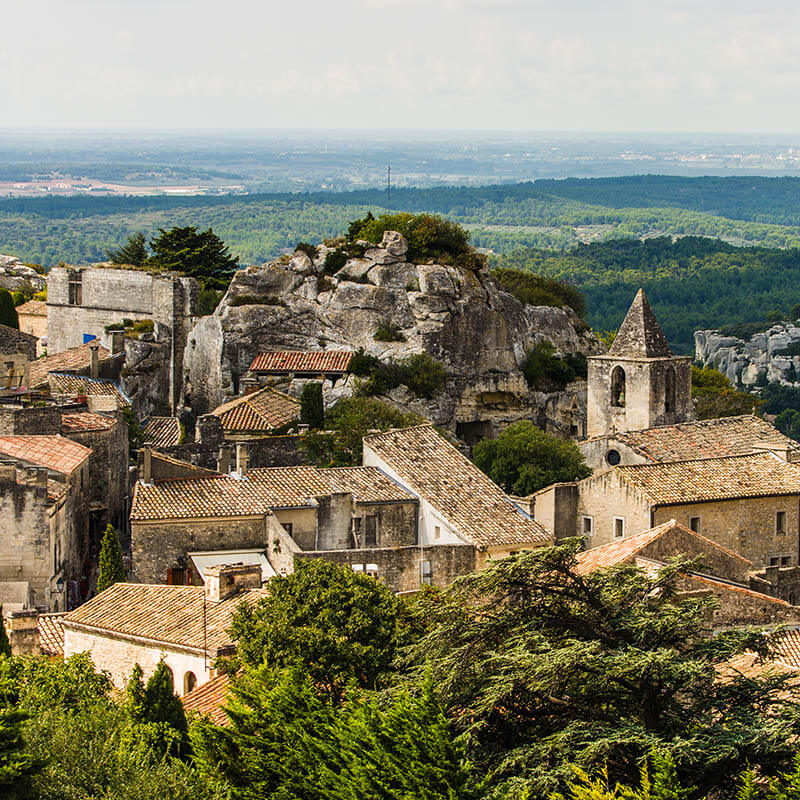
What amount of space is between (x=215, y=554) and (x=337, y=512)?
3.16 m

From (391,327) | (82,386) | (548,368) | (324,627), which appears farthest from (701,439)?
(324,627)

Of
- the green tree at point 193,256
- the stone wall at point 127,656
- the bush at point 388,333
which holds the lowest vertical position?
the stone wall at point 127,656

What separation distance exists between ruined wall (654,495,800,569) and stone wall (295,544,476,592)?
5891 mm

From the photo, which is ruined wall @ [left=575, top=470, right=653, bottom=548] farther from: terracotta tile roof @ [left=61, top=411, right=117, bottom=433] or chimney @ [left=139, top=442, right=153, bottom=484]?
terracotta tile roof @ [left=61, top=411, right=117, bottom=433]

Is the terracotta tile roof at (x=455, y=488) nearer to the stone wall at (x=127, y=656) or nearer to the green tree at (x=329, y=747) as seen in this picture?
the stone wall at (x=127, y=656)

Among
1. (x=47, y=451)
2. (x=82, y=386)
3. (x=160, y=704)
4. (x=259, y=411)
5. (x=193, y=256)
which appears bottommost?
(x=160, y=704)

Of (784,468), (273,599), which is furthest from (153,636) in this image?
(784,468)

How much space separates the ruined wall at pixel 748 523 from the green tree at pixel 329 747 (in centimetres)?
1735

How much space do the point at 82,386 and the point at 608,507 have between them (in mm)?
18608

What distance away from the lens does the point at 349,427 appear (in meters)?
44.7

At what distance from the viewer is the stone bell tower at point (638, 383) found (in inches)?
1949

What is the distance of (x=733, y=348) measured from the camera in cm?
16588

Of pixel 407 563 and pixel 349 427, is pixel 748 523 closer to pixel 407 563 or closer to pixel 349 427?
pixel 407 563

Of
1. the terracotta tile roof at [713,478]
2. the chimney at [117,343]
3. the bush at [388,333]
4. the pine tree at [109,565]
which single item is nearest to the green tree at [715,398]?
the bush at [388,333]
